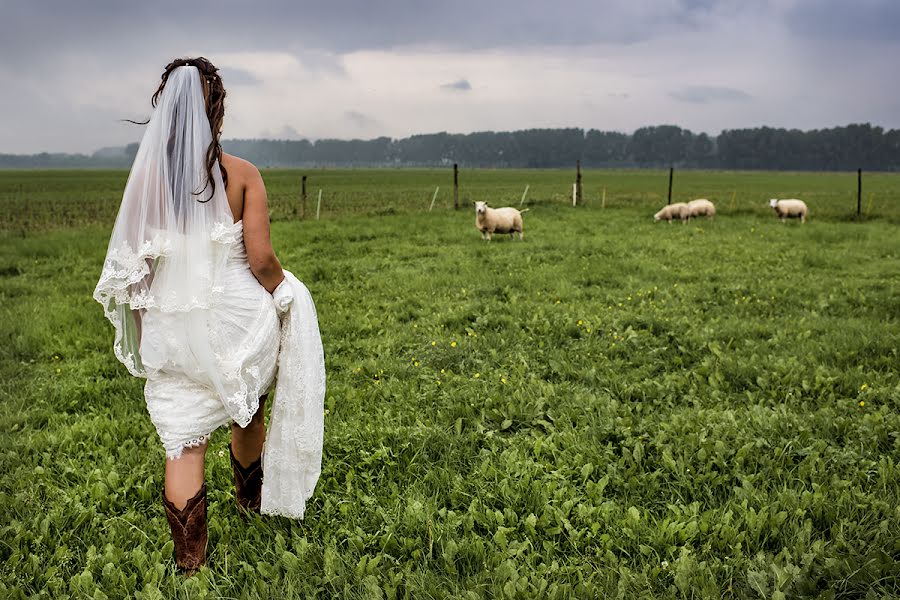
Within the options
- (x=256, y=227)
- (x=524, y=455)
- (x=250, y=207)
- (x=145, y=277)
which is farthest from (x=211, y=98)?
(x=524, y=455)

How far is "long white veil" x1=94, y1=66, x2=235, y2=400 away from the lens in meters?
2.89

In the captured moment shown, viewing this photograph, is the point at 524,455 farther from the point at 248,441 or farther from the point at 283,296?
the point at 283,296

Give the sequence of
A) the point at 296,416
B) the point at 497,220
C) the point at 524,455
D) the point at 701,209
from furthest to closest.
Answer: the point at 701,209
the point at 497,220
the point at 524,455
the point at 296,416

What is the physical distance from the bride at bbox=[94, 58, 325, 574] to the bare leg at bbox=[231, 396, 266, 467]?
37 centimetres

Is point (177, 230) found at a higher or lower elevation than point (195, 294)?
higher

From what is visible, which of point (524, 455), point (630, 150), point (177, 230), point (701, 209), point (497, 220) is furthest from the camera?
point (630, 150)

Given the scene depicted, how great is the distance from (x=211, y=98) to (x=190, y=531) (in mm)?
2169

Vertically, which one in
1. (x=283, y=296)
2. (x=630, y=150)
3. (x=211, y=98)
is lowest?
(x=283, y=296)

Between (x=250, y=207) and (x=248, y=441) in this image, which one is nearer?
(x=250, y=207)

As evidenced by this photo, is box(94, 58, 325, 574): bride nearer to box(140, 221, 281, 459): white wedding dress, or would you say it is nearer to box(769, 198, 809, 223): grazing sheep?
box(140, 221, 281, 459): white wedding dress

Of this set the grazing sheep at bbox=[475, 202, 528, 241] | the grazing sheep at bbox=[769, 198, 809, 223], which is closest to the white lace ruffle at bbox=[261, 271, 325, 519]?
the grazing sheep at bbox=[475, 202, 528, 241]

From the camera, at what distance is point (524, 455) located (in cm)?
439

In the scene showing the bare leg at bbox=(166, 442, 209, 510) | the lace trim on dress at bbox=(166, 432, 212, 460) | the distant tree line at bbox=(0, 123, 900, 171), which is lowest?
the bare leg at bbox=(166, 442, 209, 510)

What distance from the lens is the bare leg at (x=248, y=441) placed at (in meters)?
3.59
